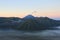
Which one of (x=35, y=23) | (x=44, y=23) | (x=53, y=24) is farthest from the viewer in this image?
(x=53, y=24)

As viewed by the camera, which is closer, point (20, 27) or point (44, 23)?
point (20, 27)

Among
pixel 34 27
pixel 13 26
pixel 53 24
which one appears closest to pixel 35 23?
pixel 34 27

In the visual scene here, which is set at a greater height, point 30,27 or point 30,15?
point 30,15

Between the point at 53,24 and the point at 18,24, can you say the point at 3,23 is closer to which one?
the point at 18,24

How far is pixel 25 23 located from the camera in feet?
110

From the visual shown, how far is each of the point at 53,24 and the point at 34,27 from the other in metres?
11.8

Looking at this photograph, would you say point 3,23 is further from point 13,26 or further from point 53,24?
point 53,24

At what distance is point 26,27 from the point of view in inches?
1265

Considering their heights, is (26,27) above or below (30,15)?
below

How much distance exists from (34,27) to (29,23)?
1.30 metres

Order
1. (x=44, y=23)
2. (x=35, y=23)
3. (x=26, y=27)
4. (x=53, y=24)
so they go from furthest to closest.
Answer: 1. (x=53, y=24)
2. (x=44, y=23)
3. (x=35, y=23)
4. (x=26, y=27)

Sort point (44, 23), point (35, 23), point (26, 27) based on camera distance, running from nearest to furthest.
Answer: point (26, 27)
point (35, 23)
point (44, 23)

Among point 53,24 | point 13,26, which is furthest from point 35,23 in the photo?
point 53,24

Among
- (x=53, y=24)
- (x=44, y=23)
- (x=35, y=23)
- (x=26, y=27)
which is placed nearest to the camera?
(x=26, y=27)
